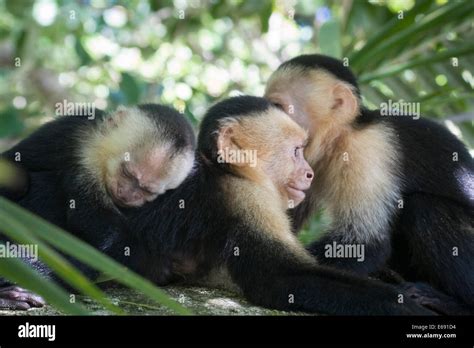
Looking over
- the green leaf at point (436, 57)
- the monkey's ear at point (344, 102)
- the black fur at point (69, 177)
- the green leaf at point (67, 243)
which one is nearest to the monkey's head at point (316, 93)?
the monkey's ear at point (344, 102)

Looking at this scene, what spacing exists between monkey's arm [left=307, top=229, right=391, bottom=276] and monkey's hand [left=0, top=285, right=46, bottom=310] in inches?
61.9

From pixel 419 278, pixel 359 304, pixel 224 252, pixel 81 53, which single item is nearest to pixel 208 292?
pixel 224 252

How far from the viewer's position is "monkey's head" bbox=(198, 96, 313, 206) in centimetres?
A: 390

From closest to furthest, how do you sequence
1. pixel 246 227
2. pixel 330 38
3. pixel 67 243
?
pixel 67 243 < pixel 246 227 < pixel 330 38

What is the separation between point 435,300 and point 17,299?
84.0 inches

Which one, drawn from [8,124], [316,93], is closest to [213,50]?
[8,124]

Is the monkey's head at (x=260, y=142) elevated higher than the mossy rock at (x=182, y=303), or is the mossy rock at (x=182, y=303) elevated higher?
the monkey's head at (x=260, y=142)

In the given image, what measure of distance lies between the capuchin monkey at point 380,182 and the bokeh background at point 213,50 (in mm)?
424

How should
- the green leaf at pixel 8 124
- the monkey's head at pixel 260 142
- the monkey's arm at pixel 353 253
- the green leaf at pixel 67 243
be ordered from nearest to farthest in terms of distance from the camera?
the green leaf at pixel 67 243
the monkey's arm at pixel 353 253
the monkey's head at pixel 260 142
the green leaf at pixel 8 124

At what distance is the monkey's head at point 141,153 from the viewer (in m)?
3.86

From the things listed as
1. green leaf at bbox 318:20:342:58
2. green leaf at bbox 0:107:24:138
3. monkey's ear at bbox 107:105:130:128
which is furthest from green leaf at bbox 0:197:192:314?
green leaf at bbox 318:20:342:58

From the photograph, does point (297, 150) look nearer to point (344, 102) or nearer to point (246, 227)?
point (344, 102)

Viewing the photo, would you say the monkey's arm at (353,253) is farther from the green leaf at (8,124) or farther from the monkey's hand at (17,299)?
the green leaf at (8,124)

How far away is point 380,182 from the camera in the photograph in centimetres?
414
